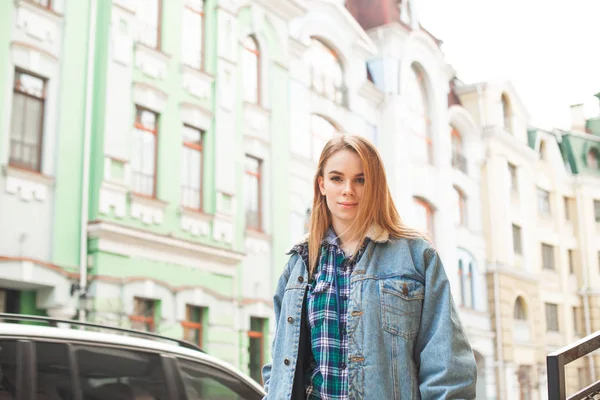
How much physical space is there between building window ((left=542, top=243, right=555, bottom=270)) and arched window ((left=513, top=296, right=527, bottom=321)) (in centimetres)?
290

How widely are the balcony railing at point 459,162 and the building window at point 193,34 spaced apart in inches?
450

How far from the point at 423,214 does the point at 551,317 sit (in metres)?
9.38

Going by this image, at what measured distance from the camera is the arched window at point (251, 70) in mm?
14797

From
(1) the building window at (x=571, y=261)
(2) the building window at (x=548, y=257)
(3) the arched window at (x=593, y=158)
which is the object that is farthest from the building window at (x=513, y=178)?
(3) the arched window at (x=593, y=158)

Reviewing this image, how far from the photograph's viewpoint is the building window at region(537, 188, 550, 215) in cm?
2832

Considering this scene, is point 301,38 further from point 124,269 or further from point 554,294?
point 554,294

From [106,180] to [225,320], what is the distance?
11.5ft

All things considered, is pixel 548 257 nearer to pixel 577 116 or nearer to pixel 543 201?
pixel 543 201

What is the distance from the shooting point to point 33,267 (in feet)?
32.6

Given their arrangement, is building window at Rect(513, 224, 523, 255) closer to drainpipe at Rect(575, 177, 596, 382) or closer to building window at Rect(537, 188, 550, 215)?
building window at Rect(537, 188, 550, 215)

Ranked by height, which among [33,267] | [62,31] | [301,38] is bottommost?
[33,267]

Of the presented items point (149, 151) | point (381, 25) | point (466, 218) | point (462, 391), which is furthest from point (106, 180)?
point (466, 218)

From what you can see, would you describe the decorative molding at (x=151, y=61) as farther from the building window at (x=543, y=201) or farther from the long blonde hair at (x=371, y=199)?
the building window at (x=543, y=201)

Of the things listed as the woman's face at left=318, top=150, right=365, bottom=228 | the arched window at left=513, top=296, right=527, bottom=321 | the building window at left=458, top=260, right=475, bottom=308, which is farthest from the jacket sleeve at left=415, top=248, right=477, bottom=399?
the arched window at left=513, top=296, right=527, bottom=321
